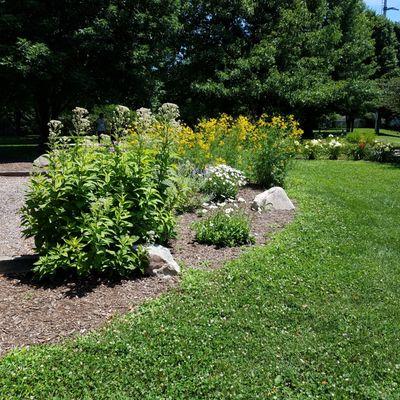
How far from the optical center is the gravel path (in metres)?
5.30

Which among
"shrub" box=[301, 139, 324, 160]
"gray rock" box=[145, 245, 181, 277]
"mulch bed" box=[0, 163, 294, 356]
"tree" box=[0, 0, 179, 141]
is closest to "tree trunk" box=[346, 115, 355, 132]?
"shrub" box=[301, 139, 324, 160]

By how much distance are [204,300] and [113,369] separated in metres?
1.15

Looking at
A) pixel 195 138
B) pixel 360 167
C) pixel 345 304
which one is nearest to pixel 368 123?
pixel 360 167

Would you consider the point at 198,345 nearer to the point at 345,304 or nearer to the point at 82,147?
the point at 345,304

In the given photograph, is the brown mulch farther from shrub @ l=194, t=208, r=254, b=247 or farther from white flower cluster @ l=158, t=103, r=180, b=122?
white flower cluster @ l=158, t=103, r=180, b=122

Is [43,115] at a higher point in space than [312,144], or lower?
higher

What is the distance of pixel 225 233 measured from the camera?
536 centimetres

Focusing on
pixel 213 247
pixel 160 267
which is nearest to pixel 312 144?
pixel 213 247

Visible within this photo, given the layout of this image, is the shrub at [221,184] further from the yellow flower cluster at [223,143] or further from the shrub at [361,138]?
the shrub at [361,138]

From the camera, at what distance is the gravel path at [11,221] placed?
5.30 metres

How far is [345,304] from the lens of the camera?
397 centimetres

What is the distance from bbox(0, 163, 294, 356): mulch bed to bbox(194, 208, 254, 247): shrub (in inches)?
4.4

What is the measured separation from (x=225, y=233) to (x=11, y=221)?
11.1 ft

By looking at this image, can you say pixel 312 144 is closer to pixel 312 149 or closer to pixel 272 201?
pixel 312 149
